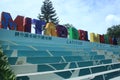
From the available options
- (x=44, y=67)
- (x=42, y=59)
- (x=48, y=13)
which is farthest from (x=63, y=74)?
(x=48, y=13)

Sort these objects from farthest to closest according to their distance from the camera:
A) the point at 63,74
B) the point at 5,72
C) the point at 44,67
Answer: the point at 63,74
the point at 44,67
the point at 5,72

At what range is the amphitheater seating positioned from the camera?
6832mm

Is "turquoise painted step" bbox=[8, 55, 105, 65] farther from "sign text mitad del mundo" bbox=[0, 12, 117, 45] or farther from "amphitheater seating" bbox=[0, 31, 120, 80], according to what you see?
"sign text mitad del mundo" bbox=[0, 12, 117, 45]

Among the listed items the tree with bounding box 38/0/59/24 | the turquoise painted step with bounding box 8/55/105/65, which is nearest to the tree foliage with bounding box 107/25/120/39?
the tree with bounding box 38/0/59/24

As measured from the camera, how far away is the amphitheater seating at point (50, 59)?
683cm

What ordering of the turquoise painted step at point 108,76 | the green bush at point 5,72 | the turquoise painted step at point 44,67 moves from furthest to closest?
1. the turquoise painted step at point 108,76
2. the turquoise painted step at point 44,67
3. the green bush at point 5,72

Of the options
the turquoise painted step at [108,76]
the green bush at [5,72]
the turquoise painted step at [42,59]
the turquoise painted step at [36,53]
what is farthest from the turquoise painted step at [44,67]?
the green bush at [5,72]

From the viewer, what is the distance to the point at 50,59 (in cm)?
837

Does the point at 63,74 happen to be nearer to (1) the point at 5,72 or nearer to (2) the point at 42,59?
(2) the point at 42,59

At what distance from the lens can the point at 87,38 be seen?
43.1ft

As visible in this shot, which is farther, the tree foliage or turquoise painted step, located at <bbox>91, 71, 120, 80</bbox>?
the tree foliage

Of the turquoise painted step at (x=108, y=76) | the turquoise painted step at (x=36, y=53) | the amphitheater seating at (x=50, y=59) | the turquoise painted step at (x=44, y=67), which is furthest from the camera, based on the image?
the turquoise painted step at (x=108, y=76)

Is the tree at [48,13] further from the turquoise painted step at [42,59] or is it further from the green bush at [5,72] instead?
the green bush at [5,72]

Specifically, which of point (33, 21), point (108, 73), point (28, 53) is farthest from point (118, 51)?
point (28, 53)
